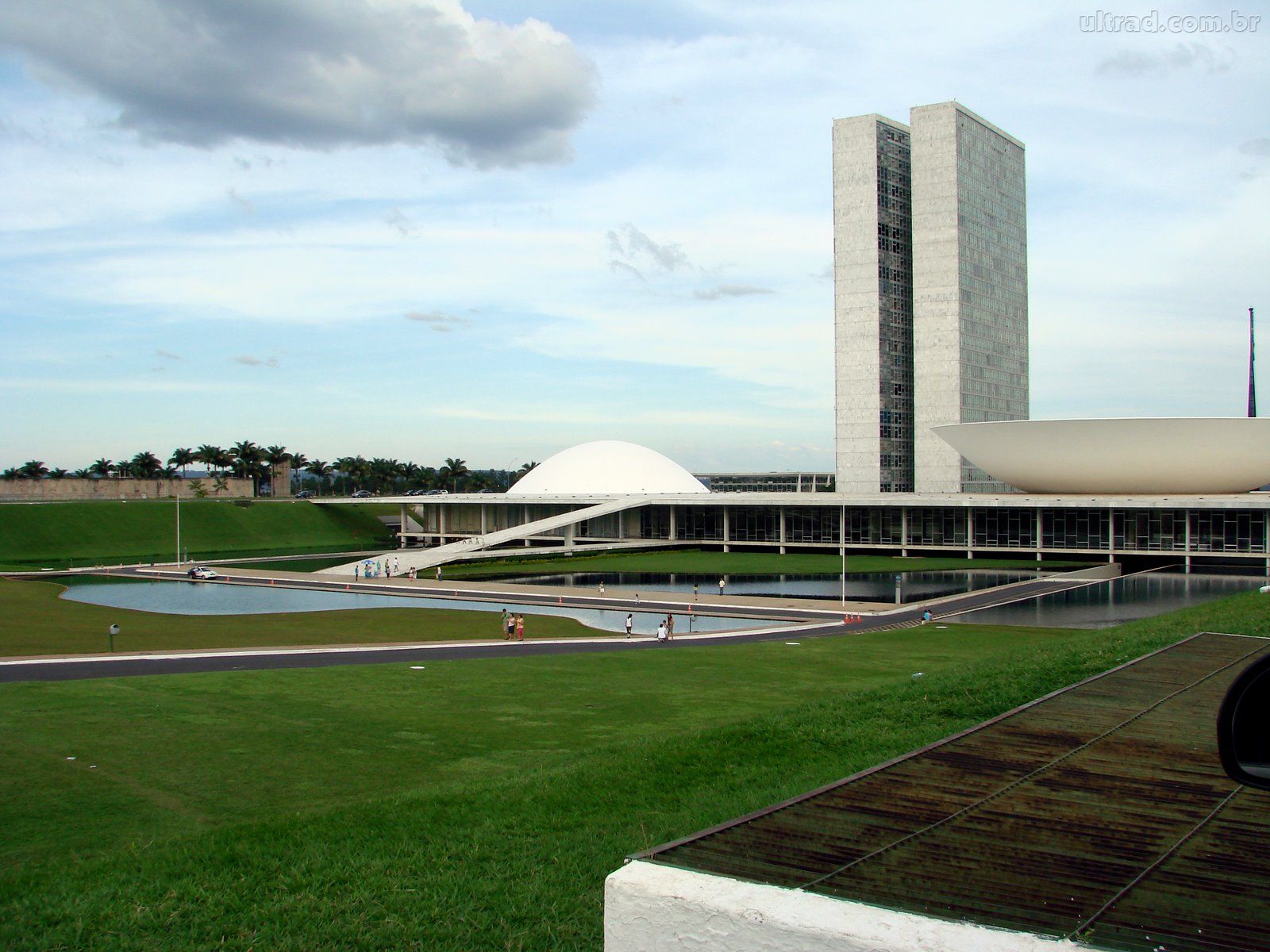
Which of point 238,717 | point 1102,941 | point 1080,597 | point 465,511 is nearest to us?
point 1102,941

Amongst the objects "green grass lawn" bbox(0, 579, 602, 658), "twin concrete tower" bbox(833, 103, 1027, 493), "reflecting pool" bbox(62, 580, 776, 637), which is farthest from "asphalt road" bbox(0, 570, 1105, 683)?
"twin concrete tower" bbox(833, 103, 1027, 493)

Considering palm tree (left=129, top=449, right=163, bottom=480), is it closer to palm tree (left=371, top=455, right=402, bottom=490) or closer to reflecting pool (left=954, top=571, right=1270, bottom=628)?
palm tree (left=371, top=455, right=402, bottom=490)

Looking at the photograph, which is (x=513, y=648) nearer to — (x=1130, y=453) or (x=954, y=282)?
(x=1130, y=453)

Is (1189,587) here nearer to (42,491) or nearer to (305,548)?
(305,548)

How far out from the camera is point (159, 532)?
85812mm

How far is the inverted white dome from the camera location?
2475 inches

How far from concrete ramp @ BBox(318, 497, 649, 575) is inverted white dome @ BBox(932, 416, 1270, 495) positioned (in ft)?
91.1

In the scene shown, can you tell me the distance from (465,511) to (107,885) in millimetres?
93804

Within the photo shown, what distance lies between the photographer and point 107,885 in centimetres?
887

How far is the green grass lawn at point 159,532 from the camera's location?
7762 centimetres

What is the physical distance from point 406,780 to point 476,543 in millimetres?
60931

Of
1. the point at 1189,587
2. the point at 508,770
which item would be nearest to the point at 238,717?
the point at 508,770

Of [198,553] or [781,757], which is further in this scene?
[198,553]

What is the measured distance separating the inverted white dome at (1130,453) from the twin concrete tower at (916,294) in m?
19.3
